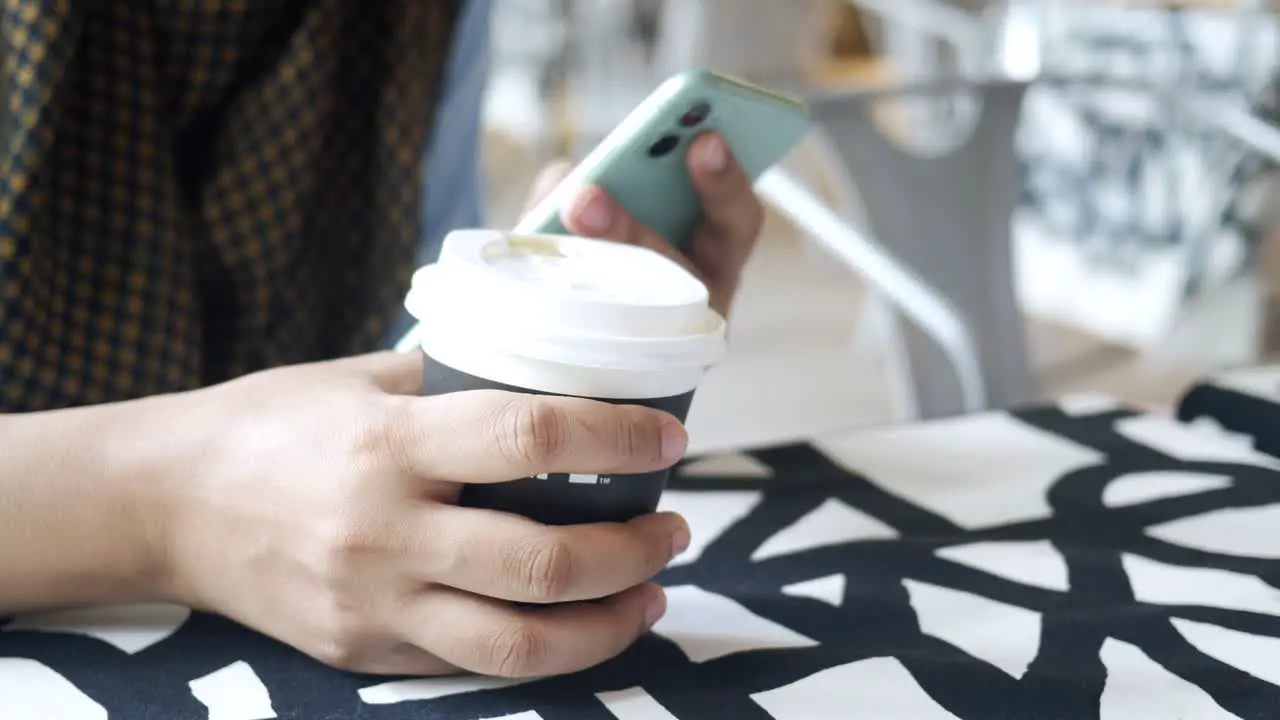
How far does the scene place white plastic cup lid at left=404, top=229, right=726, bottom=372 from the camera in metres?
0.37

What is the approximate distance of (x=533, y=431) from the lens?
1.23 ft

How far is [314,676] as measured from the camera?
43 cm

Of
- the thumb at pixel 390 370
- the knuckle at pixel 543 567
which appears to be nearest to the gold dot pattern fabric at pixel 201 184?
the thumb at pixel 390 370

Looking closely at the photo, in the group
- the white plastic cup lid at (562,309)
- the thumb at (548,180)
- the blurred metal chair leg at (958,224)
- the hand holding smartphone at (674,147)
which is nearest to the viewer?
the white plastic cup lid at (562,309)

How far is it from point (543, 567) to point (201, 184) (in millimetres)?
496

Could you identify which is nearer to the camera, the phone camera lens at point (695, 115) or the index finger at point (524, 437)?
the index finger at point (524, 437)

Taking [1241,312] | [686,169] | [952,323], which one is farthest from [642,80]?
[686,169]

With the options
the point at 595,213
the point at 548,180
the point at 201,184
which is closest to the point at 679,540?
the point at 595,213

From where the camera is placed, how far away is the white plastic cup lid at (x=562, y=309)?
0.37 metres

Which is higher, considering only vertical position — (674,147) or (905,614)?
(674,147)

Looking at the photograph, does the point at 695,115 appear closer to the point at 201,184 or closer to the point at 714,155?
the point at 714,155

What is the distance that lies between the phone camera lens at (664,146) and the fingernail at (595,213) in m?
0.03

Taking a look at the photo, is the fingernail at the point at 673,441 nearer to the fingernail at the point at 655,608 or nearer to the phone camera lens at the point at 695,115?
the fingernail at the point at 655,608

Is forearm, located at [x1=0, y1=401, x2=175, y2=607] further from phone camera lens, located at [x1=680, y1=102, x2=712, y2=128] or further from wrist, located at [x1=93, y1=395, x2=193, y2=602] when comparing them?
phone camera lens, located at [x1=680, y1=102, x2=712, y2=128]
